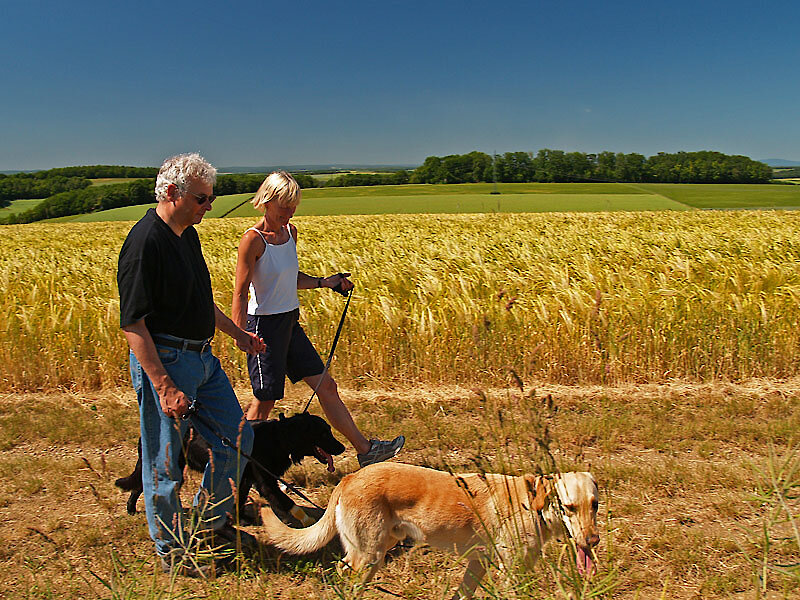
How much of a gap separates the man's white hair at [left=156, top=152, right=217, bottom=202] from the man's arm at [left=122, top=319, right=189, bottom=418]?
654 mm

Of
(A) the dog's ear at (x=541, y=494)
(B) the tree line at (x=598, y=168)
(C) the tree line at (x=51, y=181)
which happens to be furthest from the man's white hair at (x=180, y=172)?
(C) the tree line at (x=51, y=181)

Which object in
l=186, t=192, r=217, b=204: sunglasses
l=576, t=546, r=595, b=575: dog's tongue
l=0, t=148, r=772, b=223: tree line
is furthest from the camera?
l=0, t=148, r=772, b=223: tree line

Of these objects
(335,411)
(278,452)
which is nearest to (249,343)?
(278,452)

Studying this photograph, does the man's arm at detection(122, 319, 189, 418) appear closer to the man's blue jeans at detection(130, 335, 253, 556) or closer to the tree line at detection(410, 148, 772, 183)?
the man's blue jeans at detection(130, 335, 253, 556)

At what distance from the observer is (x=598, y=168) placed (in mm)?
39031

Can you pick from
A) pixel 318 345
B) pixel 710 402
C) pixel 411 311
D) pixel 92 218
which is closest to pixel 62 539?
pixel 318 345

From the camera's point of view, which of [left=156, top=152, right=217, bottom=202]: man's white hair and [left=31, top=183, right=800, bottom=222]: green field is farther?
[left=31, top=183, right=800, bottom=222]: green field

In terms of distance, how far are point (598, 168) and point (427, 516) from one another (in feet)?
132

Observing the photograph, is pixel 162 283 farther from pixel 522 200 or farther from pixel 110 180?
pixel 110 180

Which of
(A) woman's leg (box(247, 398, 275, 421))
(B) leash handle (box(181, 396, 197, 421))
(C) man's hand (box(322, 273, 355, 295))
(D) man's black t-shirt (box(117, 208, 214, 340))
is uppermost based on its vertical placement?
(D) man's black t-shirt (box(117, 208, 214, 340))

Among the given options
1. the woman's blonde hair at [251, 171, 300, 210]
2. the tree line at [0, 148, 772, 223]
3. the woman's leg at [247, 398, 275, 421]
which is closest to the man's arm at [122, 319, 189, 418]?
the woman's blonde hair at [251, 171, 300, 210]

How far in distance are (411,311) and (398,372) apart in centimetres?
98

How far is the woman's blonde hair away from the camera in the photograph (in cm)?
347

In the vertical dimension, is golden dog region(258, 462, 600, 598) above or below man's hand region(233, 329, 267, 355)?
below
